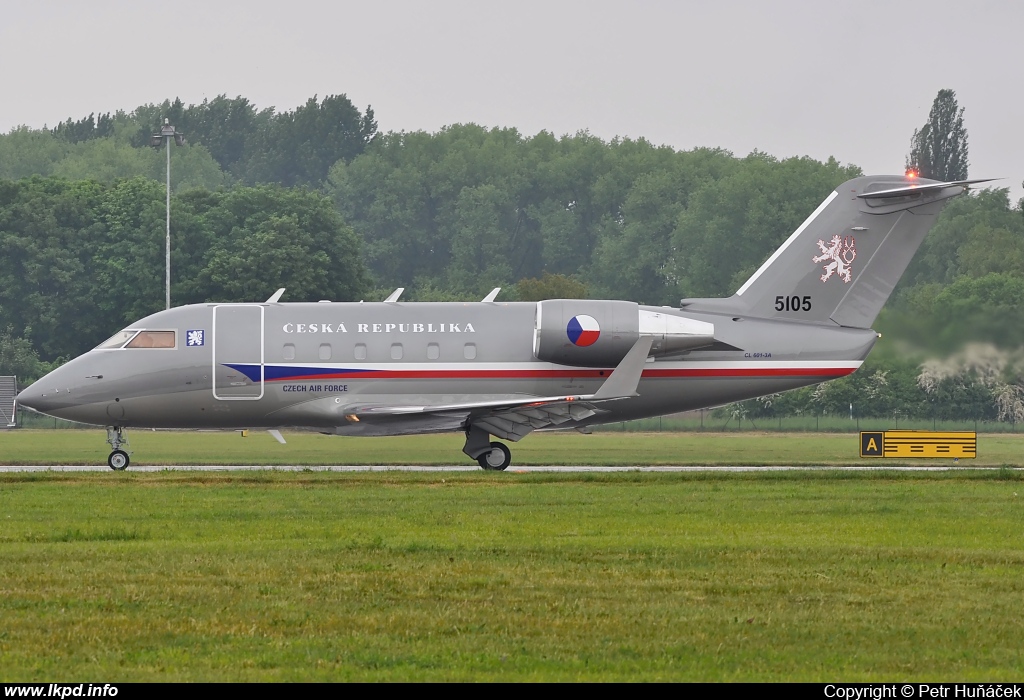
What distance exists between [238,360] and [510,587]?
1921cm

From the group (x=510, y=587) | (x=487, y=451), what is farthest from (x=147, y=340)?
(x=510, y=587)

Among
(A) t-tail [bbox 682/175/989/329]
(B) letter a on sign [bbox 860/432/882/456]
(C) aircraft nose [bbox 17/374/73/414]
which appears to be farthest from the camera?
(B) letter a on sign [bbox 860/432/882/456]

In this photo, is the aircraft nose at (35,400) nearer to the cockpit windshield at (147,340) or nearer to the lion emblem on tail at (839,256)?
the cockpit windshield at (147,340)

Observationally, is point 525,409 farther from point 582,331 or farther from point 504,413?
point 582,331

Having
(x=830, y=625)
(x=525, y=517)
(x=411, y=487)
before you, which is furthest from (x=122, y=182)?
(x=830, y=625)

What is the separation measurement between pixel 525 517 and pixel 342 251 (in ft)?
187

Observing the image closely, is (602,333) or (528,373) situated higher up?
(602,333)

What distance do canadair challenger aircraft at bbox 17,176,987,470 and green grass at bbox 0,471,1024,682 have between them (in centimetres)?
770

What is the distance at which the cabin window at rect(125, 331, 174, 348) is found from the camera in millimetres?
33125

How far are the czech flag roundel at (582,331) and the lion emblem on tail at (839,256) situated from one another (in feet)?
19.1

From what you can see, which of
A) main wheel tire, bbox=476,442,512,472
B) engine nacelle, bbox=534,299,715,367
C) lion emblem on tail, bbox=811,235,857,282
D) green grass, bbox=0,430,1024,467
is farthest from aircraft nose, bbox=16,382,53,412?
lion emblem on tail, bbox=811,235,857,282

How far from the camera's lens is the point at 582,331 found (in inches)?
1267

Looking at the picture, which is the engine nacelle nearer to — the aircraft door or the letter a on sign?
the aircraft door
